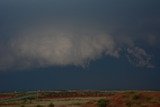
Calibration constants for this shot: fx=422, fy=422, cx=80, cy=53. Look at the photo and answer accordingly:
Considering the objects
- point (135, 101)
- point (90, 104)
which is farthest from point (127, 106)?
point (90, 104)

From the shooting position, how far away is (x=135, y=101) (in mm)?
67500

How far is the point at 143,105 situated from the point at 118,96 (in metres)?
7.95

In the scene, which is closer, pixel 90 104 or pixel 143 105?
pixel 143 105

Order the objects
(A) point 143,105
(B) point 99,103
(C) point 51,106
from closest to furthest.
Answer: (A) point 143,105 → (B) point 99,103 → (C) point 51,106

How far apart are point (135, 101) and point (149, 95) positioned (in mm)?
3667

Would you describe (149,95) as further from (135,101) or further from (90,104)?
(90,104)

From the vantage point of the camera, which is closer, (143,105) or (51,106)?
(143,105)

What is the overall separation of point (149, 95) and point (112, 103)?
20.6ft

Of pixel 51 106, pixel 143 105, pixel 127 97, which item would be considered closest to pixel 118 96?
pixel 127 97

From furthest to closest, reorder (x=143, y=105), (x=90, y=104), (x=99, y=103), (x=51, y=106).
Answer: (x=51, y=106) → (x=90, y=104) → (x=99, y=103) → (x=143, y=105)

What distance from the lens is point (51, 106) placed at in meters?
79.4

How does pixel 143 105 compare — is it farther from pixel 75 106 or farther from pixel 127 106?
pixel 75 106

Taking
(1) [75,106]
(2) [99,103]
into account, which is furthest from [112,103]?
(1) [75,106]

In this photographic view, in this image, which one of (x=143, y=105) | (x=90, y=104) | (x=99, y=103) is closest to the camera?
(x=143, y=105)
